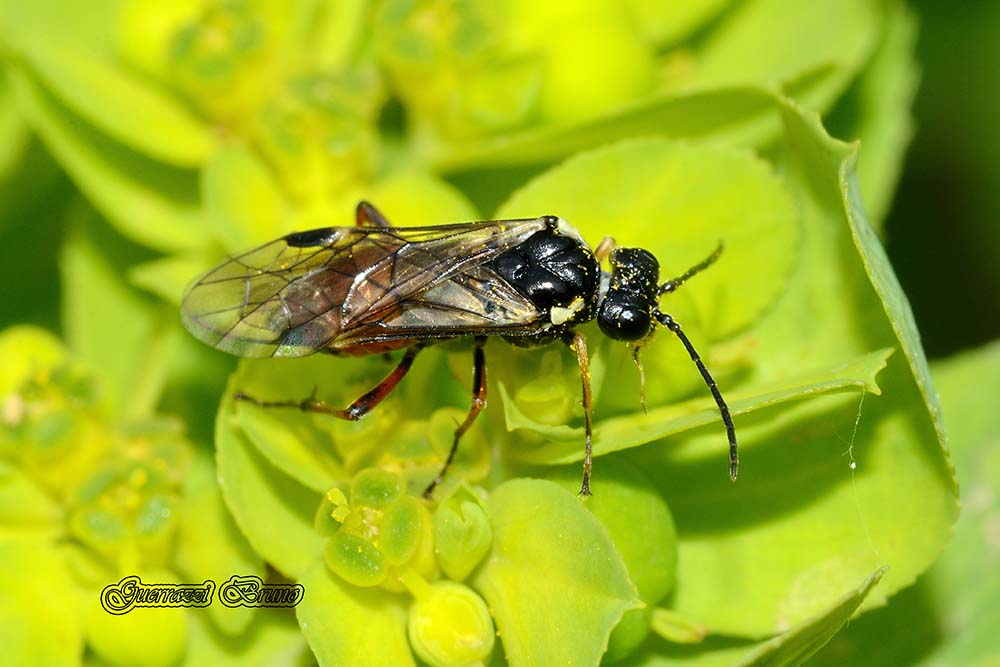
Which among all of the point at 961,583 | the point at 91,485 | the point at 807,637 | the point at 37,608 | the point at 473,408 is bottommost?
the point at 961,583

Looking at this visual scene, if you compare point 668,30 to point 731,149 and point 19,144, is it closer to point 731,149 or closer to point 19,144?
point 731,149

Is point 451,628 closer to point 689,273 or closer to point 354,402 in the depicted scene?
point 354,402

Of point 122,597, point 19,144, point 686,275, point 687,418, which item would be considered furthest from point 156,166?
point 687,418

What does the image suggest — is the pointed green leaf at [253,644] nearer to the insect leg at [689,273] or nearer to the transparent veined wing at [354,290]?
the transparent veined wing at [354,290]

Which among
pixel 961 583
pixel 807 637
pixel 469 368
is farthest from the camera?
pixel 961 583

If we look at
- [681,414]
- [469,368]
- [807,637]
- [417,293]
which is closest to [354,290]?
[417,293]

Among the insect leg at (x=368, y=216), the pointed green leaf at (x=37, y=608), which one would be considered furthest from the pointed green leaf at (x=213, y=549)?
the insect leg at (x=368, y=216)
